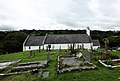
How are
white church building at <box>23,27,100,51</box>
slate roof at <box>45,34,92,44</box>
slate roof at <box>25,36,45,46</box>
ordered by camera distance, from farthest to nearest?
1. slate roof at <box>25,36,45,46</box>
2. slate roof at <box>45,34,92,44</box>
3. white church building at <box>23,27,100,51</box>

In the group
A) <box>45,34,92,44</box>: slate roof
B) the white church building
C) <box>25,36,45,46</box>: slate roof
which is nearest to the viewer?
the white church building

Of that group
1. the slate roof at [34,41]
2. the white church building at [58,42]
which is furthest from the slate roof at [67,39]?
the slate roof at [34,41]

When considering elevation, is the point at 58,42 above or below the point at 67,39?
below

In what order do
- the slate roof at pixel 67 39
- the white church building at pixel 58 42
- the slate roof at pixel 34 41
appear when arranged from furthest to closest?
the slate roof at pixel 34 41
the slate roof at pixel 67 39
the white church building at pixel 58 42

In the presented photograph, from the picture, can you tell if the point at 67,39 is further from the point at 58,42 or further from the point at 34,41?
the point at 34,41

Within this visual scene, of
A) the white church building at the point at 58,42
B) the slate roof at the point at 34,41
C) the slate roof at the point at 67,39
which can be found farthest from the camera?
the slate roof at the point at 34,41

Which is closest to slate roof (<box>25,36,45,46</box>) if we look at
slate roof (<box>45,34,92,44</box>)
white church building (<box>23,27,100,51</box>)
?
white church building (<box>23,27,100,51</box>)

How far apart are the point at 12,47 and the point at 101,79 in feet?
166

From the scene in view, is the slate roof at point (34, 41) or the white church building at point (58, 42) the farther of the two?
the slate roof at point (34, 41)

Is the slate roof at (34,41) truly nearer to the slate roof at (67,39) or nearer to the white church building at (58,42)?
the white church building at (58,42)

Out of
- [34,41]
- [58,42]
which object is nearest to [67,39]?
[58,42]

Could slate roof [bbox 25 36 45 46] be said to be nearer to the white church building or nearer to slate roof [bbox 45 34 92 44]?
the white church building

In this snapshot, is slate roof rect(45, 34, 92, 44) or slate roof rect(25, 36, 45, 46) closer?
slate roof rect(45, 34, 92, 44)

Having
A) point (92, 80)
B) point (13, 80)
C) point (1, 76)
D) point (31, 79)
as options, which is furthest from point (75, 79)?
point (1, 76)
